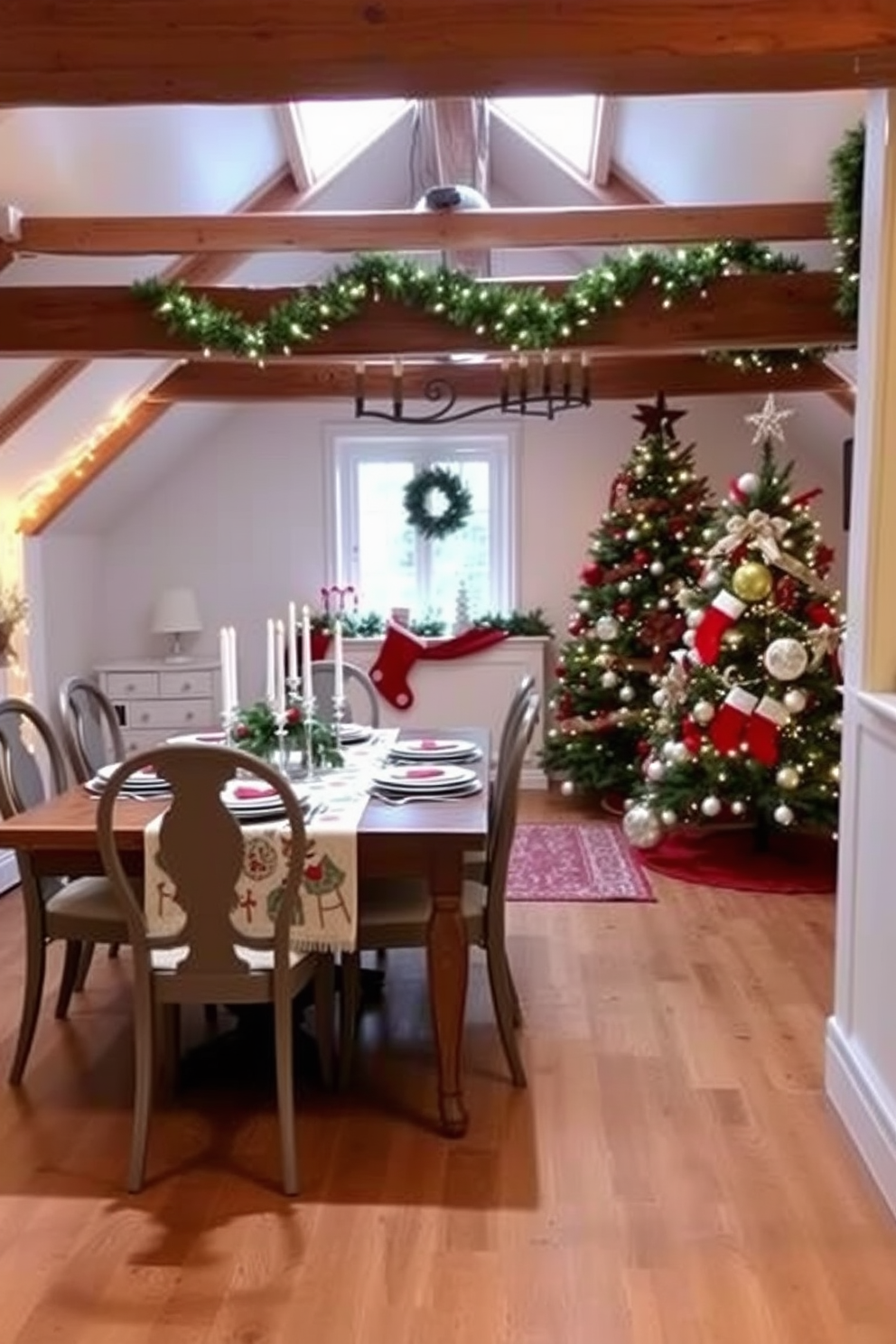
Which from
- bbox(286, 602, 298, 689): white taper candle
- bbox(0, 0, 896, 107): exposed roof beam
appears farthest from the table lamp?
bbox(0, 0, 896, 107): exposed roof beam

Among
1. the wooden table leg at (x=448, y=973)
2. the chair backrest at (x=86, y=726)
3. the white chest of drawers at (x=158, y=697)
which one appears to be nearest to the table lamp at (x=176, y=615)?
the white chest of drawers at (x=158, y=697)

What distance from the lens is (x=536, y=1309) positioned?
6.46 feet

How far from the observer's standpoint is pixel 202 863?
2.32 metres

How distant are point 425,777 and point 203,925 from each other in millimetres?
801

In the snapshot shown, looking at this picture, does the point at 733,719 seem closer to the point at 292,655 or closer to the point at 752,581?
the point at 752,581

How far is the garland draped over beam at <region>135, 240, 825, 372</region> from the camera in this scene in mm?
3852

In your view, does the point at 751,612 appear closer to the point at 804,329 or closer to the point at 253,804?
the point at 804,329

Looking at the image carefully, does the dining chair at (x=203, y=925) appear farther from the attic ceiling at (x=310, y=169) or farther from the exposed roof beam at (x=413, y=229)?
the exposed roof beam at (x=413, y=229)

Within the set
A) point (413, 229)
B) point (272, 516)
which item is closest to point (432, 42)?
point (413, 229)

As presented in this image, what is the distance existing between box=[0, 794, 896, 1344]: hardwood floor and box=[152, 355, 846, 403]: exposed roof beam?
326 cm

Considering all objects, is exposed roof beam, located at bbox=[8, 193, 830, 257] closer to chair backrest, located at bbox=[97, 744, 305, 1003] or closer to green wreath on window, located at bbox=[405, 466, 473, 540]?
chair backrest, located at bbox=[97, 744, 305, 1003]

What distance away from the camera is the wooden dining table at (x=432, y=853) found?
8.13ft

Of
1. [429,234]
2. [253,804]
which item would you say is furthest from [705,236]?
[253,804]

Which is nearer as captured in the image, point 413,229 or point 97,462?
point 413,229
